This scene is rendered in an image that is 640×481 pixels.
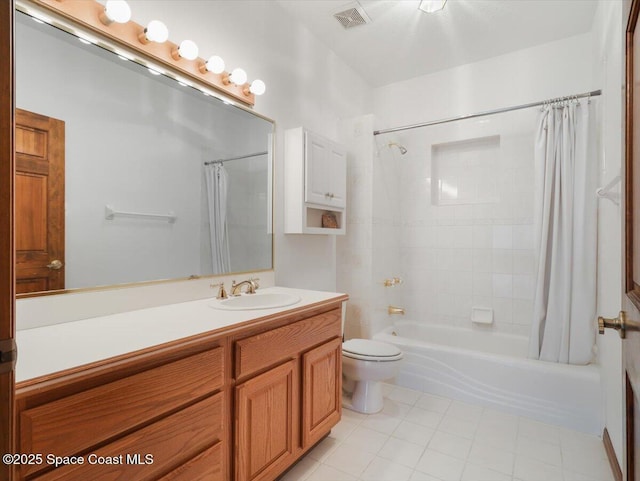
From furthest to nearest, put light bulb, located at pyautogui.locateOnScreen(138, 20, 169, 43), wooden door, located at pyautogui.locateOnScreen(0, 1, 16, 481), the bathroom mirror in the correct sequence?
light bulb, located at pyautogui.locateOnScreen(138, 20, 169, 43) < the bathroom mirror < wooden door, located at pyautogui.locateOnScreen(0, 1, 16, 481)

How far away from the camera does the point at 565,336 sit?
2346mm

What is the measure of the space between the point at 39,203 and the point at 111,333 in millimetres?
523

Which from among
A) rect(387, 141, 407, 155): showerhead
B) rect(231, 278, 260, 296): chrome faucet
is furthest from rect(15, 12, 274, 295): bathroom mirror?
rect(387, 141, 407, 155): showerhead

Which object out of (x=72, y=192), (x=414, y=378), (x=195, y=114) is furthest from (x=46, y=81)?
(x=414, y=378)

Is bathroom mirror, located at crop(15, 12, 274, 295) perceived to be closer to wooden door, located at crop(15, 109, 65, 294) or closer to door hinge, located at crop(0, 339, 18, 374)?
wooden door, located at crop(15, 109, 65, 294)

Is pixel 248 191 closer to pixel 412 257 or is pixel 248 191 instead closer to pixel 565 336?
pixel 412 257

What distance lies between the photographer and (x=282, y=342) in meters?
1.50

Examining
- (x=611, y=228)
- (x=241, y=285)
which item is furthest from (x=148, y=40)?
(x=611, y=228)

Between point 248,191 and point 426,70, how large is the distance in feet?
7.12

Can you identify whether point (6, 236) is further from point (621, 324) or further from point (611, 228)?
point (611, 228)

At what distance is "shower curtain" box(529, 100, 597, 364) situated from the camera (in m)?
2.32

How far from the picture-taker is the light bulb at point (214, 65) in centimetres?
→ 173

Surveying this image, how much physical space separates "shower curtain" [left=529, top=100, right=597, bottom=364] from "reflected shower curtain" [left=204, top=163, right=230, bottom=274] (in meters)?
2.16

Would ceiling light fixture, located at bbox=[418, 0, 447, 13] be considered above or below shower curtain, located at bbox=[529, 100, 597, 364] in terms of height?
above
